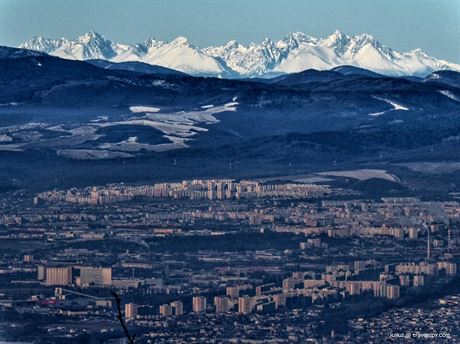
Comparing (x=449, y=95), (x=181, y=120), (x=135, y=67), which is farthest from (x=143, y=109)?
(x=135, y=67)

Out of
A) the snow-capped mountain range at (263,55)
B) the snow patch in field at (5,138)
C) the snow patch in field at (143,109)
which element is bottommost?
the snow patch in field at (5,138)

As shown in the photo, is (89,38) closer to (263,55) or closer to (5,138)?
(263,55)

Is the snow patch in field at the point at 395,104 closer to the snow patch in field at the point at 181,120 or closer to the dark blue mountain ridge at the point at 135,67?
the snow patch in field at the point at 181,120

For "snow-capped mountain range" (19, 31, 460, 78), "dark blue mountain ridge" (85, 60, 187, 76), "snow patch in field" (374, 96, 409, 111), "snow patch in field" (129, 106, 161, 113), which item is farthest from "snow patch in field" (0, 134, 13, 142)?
"snow-capped mountain range" (19, 31, 460, 78)

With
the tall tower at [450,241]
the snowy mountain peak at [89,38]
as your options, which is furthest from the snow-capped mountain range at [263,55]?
the tall tower at [450,241]

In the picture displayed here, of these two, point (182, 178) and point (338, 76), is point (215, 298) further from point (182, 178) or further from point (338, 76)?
point (338, 76)

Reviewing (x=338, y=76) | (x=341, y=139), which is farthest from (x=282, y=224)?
(x=338, y=76)

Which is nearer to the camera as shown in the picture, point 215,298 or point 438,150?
point 215,298

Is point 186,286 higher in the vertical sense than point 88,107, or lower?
lower
